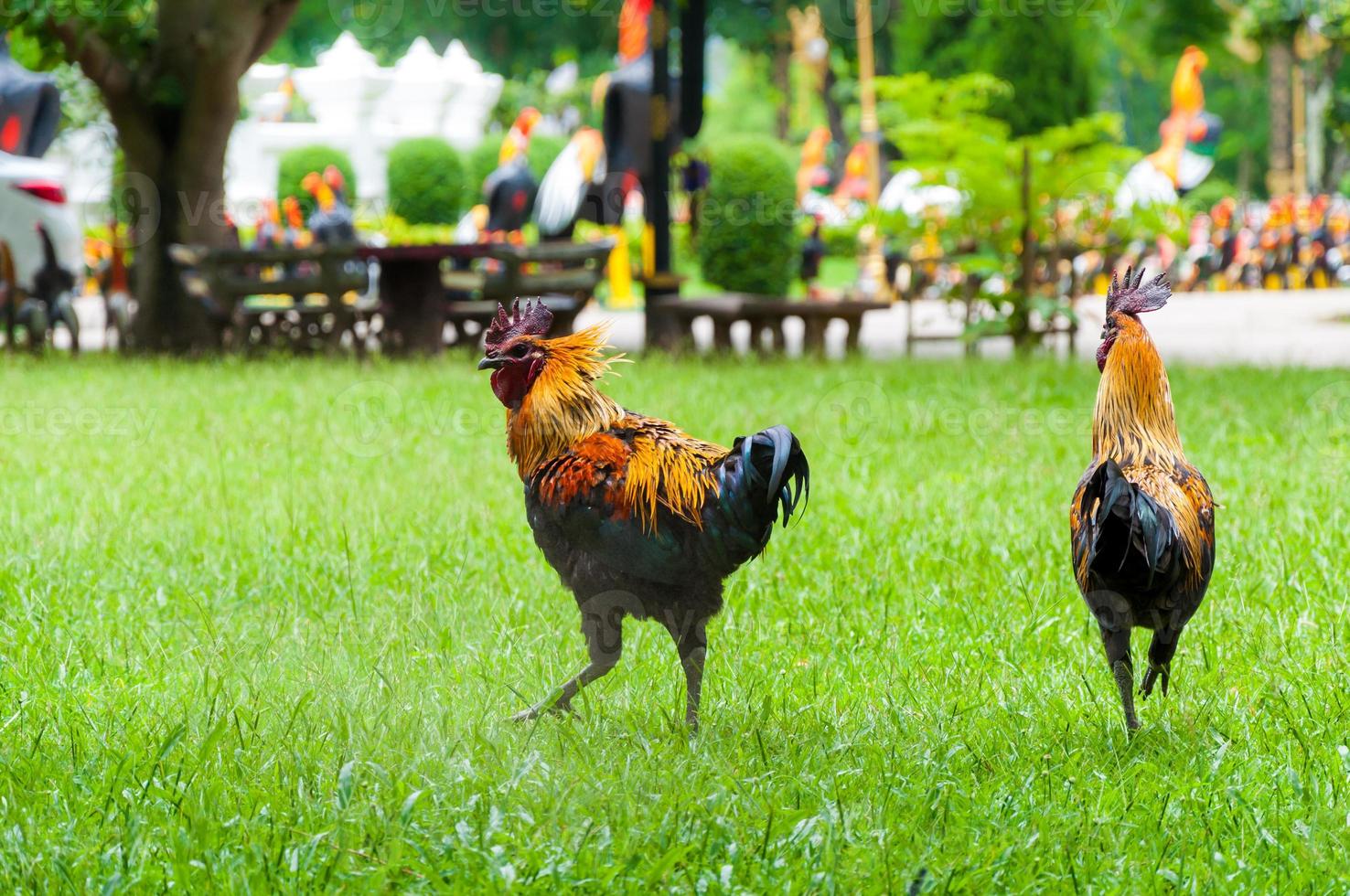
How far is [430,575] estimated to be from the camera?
17.7 feet

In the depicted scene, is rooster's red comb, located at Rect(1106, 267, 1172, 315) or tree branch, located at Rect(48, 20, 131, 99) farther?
tree branch, located at Rect(48, 20, 131, 99)

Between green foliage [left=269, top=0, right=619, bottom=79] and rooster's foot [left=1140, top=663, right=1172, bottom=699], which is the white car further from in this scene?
green foliage [left=269, top=0, right=619, bottom=79]

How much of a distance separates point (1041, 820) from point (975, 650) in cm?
134

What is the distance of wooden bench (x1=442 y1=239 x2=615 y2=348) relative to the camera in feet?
41.1

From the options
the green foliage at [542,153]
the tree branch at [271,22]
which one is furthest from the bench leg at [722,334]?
the green foliage at [542,153]

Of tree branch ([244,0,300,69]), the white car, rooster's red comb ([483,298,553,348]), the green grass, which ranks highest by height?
tree branch ([244,0,300,69])

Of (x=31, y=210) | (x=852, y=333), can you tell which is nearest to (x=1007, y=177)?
(x=852, y=333)

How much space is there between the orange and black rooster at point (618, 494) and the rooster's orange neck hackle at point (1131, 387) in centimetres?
80

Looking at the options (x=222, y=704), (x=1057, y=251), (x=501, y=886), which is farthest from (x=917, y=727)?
(x=1057, y=251)

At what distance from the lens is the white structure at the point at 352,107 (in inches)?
1294

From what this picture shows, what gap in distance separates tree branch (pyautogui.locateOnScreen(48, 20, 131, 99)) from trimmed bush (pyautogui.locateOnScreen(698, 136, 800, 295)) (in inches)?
338

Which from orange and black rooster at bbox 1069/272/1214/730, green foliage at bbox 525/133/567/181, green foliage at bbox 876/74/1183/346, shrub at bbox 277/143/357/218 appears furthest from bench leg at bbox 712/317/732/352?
green foliage at bbox 525/133/567/181

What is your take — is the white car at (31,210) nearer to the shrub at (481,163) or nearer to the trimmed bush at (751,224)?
the trimmed bush at (751,224)

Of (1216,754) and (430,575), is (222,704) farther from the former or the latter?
(1216,754)
